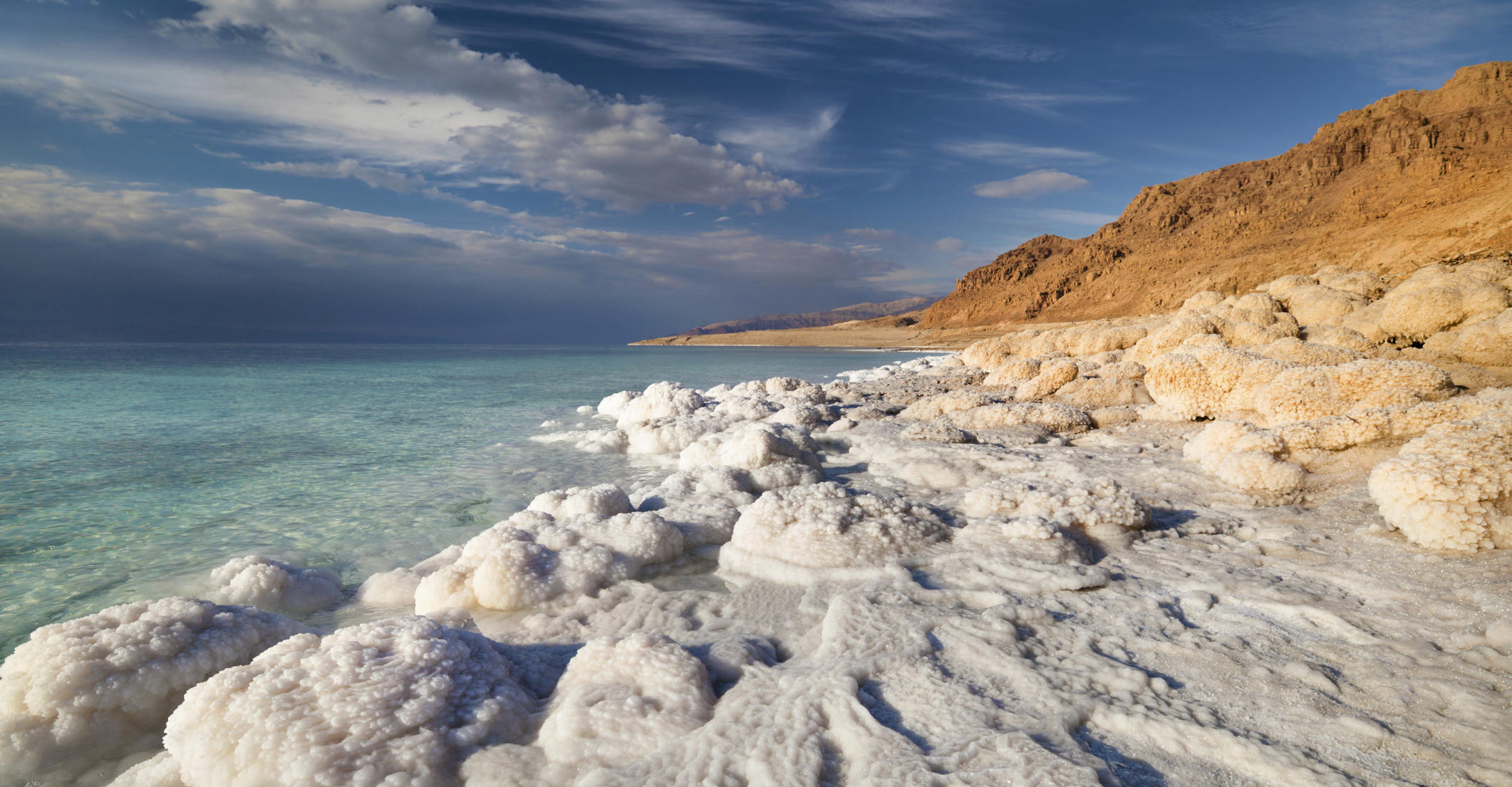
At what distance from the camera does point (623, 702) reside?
1.90 metres

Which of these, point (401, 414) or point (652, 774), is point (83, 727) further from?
point (401, 414)

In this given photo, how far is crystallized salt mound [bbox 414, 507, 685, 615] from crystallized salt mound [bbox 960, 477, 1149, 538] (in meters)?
1.92

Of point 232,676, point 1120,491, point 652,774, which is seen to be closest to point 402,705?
point 232,676

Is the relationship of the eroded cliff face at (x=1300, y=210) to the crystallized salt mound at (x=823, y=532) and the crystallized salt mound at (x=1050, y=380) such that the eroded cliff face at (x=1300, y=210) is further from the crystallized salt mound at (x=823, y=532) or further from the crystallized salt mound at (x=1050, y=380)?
the crystallized salt mound at (x=823, y=532)

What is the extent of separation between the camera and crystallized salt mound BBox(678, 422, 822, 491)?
490cm

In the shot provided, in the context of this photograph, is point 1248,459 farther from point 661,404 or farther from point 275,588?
point 661,404

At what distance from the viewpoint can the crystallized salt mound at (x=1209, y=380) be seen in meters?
5.34

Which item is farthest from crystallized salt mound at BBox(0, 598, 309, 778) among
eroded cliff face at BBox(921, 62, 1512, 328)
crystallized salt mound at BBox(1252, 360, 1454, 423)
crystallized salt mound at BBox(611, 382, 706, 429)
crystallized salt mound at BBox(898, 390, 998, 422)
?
eroded cliff face at BBox(921, 62, 1512, 328)

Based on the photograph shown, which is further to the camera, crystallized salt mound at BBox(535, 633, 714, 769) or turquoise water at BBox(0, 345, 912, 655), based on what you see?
turquoise water at BBox(0, 345, 912, 655)

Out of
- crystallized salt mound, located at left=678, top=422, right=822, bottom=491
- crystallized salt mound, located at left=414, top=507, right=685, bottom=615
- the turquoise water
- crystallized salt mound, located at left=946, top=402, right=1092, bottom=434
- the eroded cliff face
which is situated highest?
the eroded cliff face

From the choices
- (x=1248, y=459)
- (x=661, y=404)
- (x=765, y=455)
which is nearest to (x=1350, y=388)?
(x=1248, y=459)

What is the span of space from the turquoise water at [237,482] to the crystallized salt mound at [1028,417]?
3594mm

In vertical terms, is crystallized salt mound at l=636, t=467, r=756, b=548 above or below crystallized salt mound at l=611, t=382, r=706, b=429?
below

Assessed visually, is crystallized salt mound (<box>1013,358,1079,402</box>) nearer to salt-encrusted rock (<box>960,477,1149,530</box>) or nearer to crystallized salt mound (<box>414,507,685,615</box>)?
salt-encrusted rock (<box>960,477,1149,530</box>)
